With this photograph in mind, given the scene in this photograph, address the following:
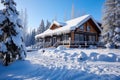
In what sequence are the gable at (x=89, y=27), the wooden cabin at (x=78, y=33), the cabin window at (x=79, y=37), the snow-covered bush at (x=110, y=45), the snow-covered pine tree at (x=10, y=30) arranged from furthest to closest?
the gable at (x=89, y=27), the cabin window at (x=79, y=37), the wooden cabin at (x=78, y=33), the snow-covered bush at (x=110, y=45), the snow-covered pine tree at (x=10, y=30)

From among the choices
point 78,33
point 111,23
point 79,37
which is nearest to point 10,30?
point 111,23

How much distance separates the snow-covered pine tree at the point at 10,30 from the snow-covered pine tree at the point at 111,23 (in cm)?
1470

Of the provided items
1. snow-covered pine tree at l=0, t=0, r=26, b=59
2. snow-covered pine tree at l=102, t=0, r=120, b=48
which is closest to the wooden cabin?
snow-covered pine tree at l=102, t=0, r=120, b=48

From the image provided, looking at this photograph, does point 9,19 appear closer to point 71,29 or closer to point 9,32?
point 9,32

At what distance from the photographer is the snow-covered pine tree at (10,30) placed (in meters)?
8.41

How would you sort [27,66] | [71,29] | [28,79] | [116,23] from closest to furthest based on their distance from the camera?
[28,79] → [27,66] → [116,23] → [71,29]

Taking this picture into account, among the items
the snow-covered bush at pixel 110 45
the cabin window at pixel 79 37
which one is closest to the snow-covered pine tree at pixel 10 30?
the snow-covered bush at pixel 110 45

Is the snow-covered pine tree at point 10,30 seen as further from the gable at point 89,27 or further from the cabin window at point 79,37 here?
the gable at point 89,27

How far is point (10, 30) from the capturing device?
8734mm

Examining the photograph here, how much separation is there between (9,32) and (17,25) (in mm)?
787

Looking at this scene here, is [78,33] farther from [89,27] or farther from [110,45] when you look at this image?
[110,45]

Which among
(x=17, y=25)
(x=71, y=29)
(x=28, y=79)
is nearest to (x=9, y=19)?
(x=17, y=25)

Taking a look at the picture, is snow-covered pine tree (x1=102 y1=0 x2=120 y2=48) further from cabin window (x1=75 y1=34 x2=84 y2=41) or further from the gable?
cabin window (x1=75 y1=34 x2=84 y2=41)

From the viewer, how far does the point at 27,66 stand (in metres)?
8.84
